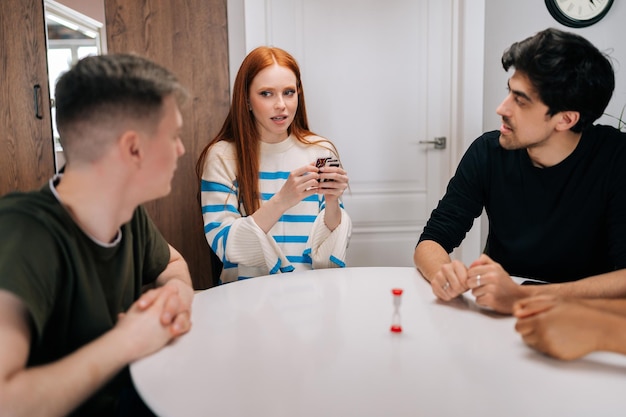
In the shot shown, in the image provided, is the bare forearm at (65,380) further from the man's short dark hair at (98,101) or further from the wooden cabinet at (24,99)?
the wooden cabinet at (24,99)

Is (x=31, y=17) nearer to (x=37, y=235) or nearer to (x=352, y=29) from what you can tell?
(x=352, y=29)

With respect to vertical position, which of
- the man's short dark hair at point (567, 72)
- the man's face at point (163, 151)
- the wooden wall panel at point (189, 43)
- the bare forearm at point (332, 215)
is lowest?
the bare forearm at point (332, 215)

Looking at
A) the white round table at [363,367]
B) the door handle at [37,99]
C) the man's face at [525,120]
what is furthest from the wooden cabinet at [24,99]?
the man's face at [525,120]

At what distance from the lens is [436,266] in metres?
1.59

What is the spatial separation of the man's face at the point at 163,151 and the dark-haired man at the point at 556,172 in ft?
2.71

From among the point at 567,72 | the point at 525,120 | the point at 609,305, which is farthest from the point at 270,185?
the point at 609,305

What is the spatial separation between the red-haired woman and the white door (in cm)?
83

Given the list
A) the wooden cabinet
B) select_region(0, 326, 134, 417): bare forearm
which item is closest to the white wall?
the wooden cabinet

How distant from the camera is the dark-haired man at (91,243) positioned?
0.90 m

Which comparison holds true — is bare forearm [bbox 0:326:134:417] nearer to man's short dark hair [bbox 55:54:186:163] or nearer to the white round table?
the white round table

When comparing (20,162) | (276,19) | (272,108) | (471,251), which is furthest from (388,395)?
(20,162)

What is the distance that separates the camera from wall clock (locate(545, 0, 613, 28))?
3.10 m

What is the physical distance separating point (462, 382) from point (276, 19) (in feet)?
8.41

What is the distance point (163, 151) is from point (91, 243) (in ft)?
0.73
